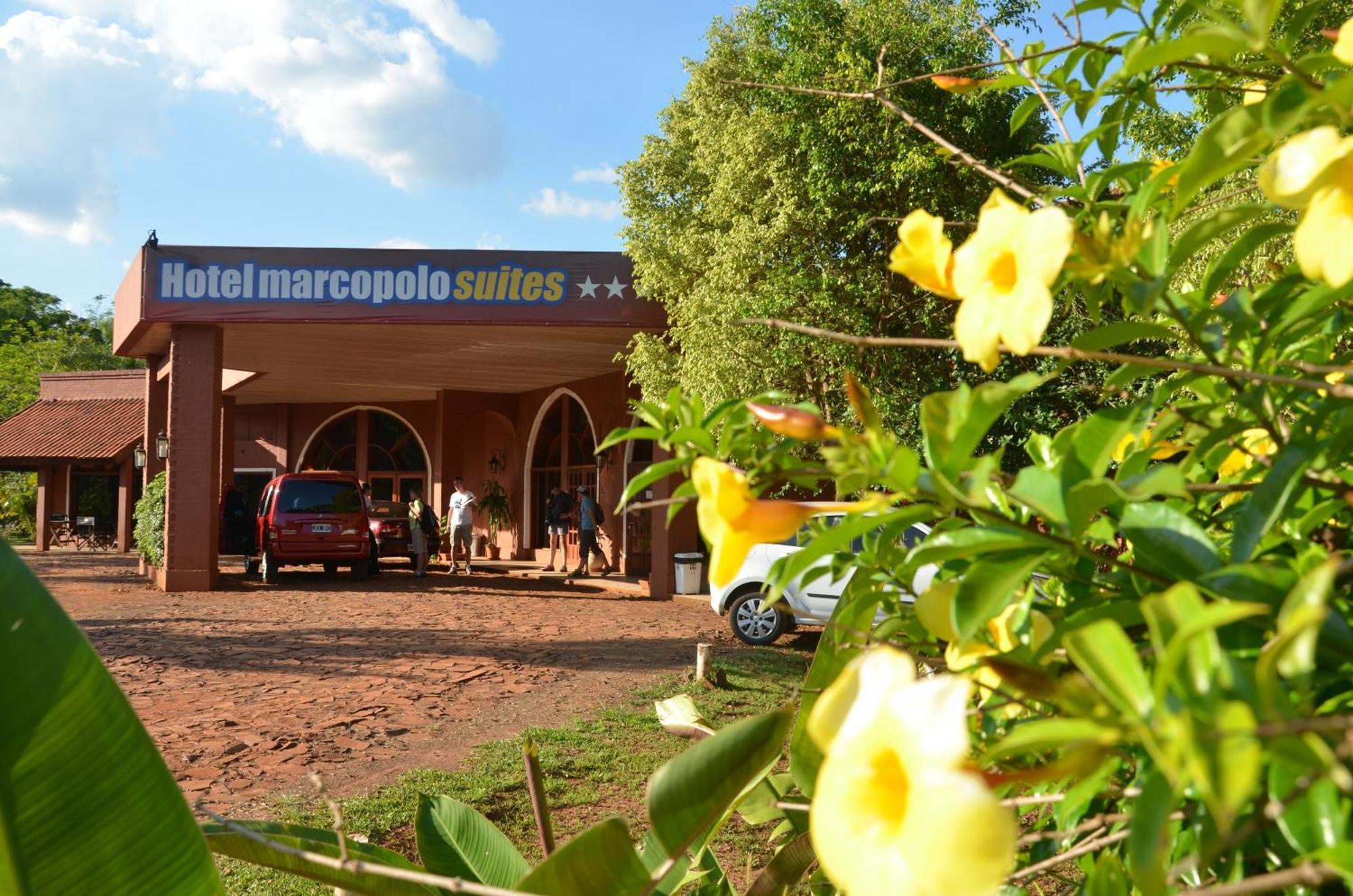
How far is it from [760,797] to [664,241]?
40.9ft

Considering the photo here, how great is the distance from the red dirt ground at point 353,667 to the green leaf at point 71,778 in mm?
4363

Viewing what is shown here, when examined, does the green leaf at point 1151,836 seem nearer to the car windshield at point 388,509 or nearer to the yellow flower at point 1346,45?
the yellow flower at point 1346,45

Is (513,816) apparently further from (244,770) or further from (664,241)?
(664,241)

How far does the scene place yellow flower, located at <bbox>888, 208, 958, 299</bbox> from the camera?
2.62ft

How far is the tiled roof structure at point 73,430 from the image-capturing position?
2608cm

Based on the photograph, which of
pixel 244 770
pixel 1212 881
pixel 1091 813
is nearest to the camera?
pixel 1212 881

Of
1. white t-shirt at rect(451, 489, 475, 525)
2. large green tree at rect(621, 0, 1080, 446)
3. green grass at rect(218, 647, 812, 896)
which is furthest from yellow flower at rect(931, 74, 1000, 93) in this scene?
white t-shirt at rect(451, 489, 475, 525)

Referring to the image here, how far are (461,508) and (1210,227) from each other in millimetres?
17316

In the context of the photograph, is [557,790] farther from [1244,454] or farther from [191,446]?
[191,446]

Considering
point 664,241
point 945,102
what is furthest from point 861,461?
point 664,241

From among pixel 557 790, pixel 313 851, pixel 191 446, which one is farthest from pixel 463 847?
pixel 191 446

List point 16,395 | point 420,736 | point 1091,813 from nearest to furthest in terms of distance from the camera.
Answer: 1. point 1091,813
2. point 420,736
3. point 16,395

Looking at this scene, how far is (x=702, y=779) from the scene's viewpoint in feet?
3.44

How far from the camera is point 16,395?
116ft
